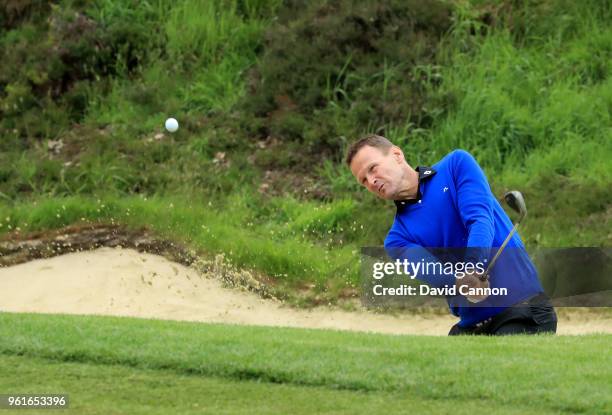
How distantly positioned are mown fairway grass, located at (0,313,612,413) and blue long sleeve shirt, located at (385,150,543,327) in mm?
287

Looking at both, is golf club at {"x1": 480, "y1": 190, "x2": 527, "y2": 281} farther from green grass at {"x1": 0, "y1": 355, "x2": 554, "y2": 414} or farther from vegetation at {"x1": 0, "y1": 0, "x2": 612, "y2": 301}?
vegetation at {"x1": 0, "y1": 0, "x2": 612, "y2": 301}

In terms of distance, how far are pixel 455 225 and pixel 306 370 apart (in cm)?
114

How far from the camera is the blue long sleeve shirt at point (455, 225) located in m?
6.44

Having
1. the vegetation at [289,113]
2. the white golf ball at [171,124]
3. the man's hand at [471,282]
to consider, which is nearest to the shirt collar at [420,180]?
the man's hand at [471,282]

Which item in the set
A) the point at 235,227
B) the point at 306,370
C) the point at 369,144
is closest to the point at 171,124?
the point at 235,227

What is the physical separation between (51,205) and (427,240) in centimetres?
799

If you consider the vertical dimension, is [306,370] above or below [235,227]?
above

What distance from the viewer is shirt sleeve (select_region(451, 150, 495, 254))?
6180 mm

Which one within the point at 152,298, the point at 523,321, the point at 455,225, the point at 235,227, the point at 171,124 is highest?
the point at 455,225

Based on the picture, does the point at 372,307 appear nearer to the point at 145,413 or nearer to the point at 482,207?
the point at 482,207

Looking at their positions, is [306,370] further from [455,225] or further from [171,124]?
[171,124]

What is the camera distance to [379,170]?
646 cm

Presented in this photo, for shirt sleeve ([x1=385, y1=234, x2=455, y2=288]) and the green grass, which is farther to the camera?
shirt sleeve ([x1=385, y1=234, x2=455, y2=288])

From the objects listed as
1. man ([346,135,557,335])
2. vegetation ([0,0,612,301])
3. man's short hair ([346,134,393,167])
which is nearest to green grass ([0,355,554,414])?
man ([346,135,557,335])
